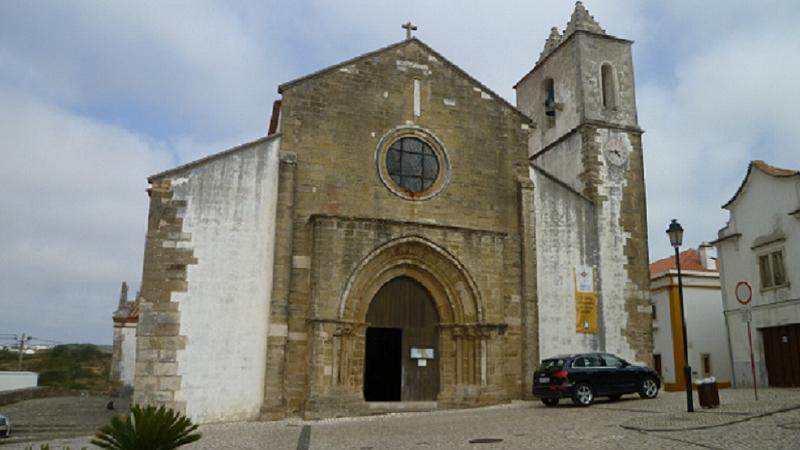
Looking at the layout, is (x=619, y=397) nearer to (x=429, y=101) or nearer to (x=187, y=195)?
(x=429, y=101)

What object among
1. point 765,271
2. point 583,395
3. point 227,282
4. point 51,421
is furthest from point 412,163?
point 51,421

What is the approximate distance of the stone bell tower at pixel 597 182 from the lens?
1828 centimetres

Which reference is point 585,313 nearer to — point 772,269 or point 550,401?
point 550,401

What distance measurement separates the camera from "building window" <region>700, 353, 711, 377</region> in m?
27.1

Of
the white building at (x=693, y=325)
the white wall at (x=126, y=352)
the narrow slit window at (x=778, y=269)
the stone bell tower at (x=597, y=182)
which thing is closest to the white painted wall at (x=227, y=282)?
the stone bell tower at (x=597, y=182)

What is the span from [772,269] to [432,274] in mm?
11143

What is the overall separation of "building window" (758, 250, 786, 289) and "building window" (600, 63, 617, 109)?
6.68 metres

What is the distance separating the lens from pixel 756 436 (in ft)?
29.6

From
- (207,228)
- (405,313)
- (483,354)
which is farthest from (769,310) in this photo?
(207,228)

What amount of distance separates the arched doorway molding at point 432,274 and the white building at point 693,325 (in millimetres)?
13633

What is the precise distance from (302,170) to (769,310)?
48.6ft

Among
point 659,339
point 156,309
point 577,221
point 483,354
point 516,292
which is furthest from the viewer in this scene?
point 659,339

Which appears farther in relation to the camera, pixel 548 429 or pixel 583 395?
pixel 583 395

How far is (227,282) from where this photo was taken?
15.2 metres
